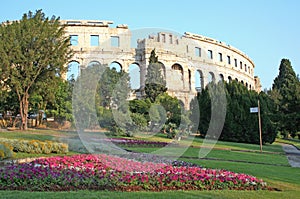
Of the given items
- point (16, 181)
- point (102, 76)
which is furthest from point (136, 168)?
point (102, 76)

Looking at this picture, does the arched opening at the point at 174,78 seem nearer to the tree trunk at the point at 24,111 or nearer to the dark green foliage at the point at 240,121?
the dark green foliage at the point at 240,121

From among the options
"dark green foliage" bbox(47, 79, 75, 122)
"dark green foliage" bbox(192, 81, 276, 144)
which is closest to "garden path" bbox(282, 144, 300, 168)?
"dark green foliage" bbox(192, 81, 276, 144)

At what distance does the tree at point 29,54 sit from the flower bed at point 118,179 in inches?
648

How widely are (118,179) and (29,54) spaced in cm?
1927

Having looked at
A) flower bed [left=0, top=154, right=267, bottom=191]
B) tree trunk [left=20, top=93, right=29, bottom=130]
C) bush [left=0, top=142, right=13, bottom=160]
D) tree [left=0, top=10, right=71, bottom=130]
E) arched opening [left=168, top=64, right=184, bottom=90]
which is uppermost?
tree [left=0, top=10, right=71, bottom=130]

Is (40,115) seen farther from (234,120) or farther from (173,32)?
(173,32)

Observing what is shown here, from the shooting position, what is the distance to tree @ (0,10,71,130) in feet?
80.1

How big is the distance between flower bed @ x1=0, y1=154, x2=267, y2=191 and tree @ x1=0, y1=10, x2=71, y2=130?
16.5 meters

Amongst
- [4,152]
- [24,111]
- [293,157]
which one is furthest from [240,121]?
[4,152]

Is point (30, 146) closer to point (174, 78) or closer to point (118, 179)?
point (118, 179)

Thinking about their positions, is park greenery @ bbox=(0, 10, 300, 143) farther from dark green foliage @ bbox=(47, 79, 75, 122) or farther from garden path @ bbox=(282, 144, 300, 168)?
garden path @ bbox=(282, 144, 300, 168)

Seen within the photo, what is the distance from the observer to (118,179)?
869cm

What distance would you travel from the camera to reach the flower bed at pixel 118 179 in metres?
8.23

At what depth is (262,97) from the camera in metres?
37.3
